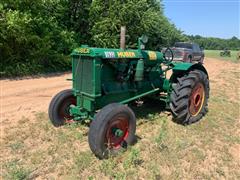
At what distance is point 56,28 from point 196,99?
9.36m

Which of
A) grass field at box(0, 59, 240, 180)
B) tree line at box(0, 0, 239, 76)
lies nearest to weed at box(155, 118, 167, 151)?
grass field at box(0, 59, 240, 180)

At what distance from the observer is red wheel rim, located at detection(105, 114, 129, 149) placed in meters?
4.25

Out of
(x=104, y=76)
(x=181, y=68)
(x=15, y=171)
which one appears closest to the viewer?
(x=15, y=171)

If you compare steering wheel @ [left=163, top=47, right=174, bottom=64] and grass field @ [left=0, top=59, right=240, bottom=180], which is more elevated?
steering wheel @ [left=163, top=47, right=174, bottom=64]

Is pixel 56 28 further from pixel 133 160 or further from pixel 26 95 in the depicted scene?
pixel 133 160

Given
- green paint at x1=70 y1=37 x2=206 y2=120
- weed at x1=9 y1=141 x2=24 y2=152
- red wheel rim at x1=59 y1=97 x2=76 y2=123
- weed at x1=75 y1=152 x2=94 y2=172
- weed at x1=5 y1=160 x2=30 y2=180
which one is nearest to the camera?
weed at x1=5 y1=160 x2=30 y2=180

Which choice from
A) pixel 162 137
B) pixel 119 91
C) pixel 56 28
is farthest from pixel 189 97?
pixel 56 28

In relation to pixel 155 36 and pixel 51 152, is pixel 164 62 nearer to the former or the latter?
pixel 51 152

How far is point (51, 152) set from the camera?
4.42m

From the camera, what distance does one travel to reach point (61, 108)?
5473 millimetres

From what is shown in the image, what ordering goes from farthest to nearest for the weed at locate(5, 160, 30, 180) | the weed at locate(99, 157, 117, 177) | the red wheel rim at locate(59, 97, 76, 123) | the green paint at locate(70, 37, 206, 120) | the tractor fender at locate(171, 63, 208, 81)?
the tractor fender at locate(171, 63, 208, 81), the red wheel rim at locate(59, 97, 76, 123), the green paint at locate(70, 37, 206, 120), the weed at locate(99, 157, 117, 177), the weed at locate(5, 160, 30, 180)

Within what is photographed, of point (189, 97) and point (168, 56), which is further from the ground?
point (168, 56)

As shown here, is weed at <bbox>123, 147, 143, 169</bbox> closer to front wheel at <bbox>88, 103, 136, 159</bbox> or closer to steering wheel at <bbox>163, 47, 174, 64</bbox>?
front wheel at <bbox>88, 103, 136, 159</bbox>

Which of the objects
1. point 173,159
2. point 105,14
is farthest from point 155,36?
point 173,159
